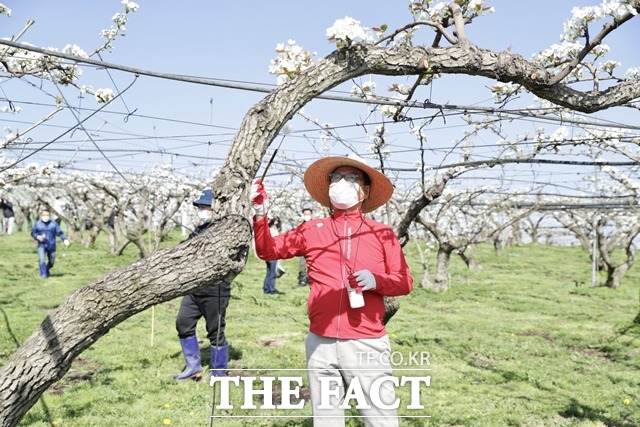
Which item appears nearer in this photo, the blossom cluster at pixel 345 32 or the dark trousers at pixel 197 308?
the blossom cluster at pixel 345 32

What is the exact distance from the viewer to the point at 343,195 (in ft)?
→ 12.1

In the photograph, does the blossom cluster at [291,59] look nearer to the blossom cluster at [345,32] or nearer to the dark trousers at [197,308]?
the blossom cluster at [345,32]

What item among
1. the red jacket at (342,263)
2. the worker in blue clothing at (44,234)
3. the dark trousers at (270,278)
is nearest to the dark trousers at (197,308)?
the red jacket at (342,263)

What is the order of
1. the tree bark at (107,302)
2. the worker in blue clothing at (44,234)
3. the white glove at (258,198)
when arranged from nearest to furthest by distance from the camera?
the tree bark at (107,302), the white glove at (258,198), the worker in blue clothing at (44,234)


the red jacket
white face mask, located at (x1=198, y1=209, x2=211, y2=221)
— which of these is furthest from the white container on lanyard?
white face mask, located at (x1=198, y1=209, x2=211, y2=221)

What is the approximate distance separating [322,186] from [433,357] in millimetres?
4803

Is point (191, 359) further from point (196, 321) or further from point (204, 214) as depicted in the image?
point (204, 214)

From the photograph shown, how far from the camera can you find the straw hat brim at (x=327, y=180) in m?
3.71

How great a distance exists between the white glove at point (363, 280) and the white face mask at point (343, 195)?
1.63ft

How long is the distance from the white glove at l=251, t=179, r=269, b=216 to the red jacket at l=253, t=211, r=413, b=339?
87mm

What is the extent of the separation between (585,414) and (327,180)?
359cm

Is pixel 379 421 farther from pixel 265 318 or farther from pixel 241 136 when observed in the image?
pixel 265 318

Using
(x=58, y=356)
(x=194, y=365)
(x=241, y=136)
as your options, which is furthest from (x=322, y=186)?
(x=194, y=365)

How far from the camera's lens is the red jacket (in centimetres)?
346
